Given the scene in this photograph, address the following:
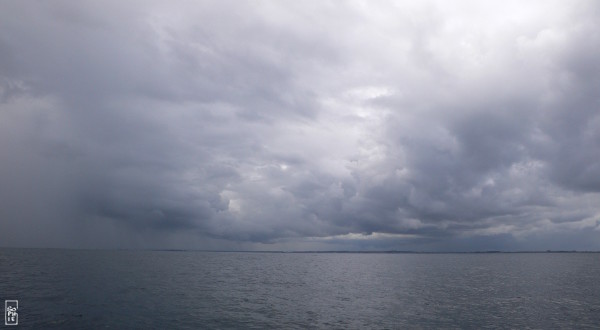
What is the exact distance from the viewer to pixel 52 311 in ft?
177

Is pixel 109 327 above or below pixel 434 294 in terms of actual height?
above

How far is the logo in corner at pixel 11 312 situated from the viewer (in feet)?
152

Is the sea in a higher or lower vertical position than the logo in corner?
lower

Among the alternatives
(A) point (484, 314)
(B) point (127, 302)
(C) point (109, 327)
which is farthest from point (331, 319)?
→ (B) point (127, 302)

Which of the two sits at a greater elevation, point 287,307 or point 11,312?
point 11,312

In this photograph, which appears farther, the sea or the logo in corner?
the sea

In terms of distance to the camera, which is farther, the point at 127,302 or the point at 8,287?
the point at 8,287

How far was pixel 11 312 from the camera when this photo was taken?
1997 inches

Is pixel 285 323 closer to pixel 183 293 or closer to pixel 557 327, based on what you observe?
pixel 183 293

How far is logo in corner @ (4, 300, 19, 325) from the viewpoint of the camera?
152 ft

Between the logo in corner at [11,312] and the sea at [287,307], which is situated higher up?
the logo in corner at [11,312]

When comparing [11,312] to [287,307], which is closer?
[11,312]

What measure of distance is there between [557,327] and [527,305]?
62.9 ft

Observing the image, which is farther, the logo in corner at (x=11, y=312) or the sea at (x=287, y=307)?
the sea at (x=287, y=307)
